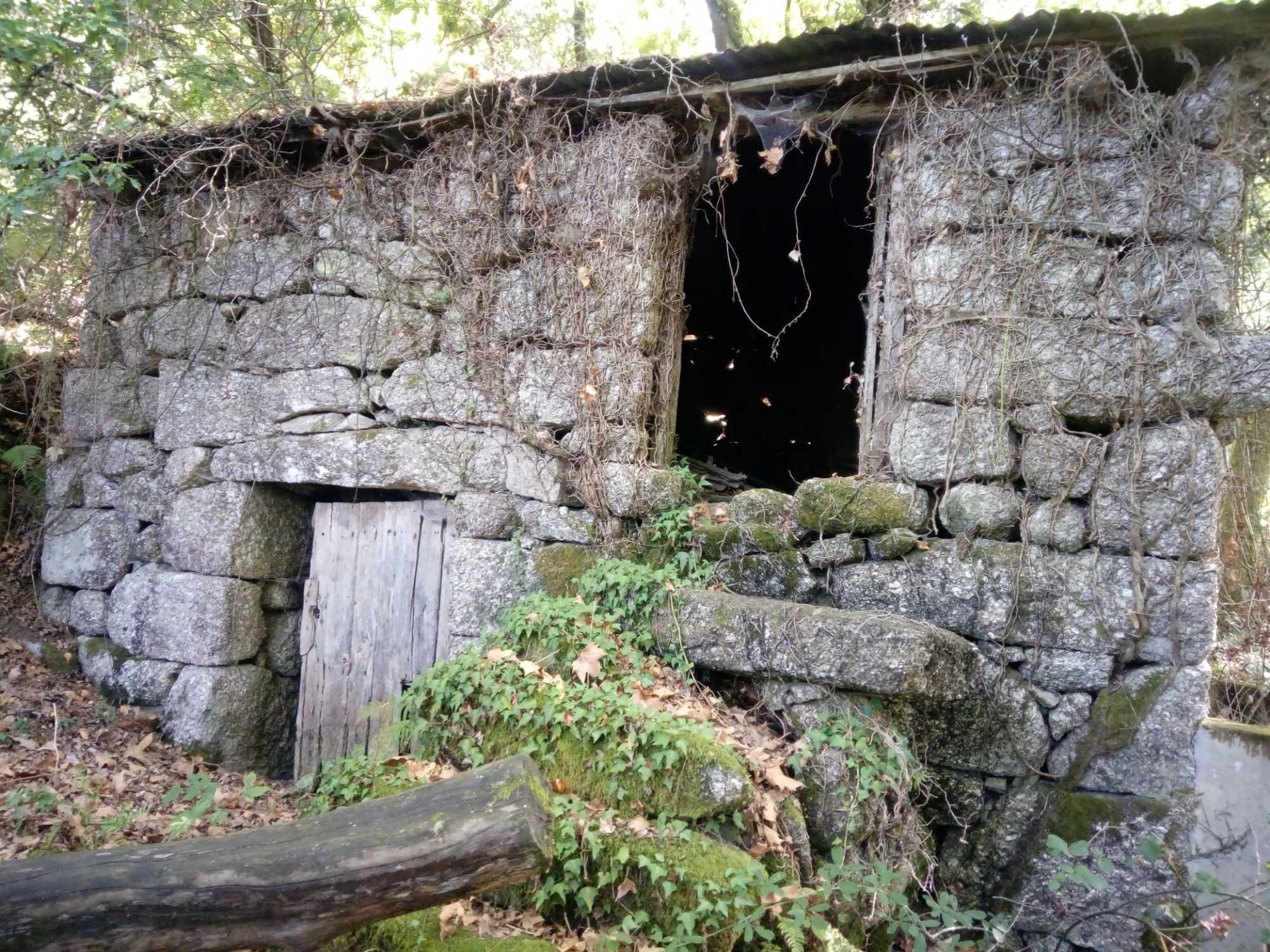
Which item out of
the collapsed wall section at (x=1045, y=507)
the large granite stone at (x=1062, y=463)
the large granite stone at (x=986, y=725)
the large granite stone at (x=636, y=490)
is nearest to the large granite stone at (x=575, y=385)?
the large granite stone at (x=636, y=490)

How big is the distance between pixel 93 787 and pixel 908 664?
3.67 metres

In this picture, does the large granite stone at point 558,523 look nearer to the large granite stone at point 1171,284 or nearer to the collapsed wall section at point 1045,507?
the collapsed wall section at point 1045,507

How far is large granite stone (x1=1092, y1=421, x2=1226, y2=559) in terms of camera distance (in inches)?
143

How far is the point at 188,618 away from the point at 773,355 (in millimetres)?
3685

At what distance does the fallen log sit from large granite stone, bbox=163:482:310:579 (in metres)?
2.61

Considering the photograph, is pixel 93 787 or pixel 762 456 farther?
pixel 762 456

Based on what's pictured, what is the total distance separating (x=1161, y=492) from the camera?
371cm

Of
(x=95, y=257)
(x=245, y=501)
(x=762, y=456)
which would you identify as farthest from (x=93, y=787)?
(x=762, y=456)

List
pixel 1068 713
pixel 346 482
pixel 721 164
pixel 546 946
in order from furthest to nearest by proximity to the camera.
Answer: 1. pixel 346 482
2. pixel 721 164
3. pixel 1068 713
4. pixel 546 946

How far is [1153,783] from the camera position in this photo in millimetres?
3639

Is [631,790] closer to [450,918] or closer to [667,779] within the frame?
[667,779]

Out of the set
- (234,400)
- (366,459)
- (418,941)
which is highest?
(234,400)

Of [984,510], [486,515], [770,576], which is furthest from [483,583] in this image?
[984,510]

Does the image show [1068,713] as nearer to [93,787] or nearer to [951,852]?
[951,852]
